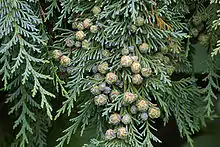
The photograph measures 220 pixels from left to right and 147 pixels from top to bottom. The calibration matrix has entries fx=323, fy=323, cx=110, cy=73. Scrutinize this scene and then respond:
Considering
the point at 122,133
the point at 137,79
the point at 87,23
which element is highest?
the point at 87,23

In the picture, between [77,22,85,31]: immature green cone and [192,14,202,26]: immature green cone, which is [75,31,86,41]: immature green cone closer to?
[77,22,85,31]: immature green cone

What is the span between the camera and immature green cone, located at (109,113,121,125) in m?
0.63

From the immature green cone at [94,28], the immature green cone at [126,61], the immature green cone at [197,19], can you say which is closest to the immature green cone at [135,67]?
the immature green cone at [126,61]

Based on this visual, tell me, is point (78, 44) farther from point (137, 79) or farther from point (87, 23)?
point (137, 79)

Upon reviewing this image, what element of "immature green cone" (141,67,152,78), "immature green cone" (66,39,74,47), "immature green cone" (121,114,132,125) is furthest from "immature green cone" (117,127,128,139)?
"immature green cone" (66,39,74,47)

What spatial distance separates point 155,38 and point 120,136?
207mm

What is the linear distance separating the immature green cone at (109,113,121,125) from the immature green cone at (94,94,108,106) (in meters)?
0.03

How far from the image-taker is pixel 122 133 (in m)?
0.62

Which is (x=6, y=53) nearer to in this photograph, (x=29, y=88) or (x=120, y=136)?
(x=29, y=88)

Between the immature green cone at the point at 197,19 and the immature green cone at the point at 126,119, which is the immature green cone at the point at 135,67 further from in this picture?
the immature green cone at the point at 197,19

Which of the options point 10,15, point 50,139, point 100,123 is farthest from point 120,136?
point 50,139

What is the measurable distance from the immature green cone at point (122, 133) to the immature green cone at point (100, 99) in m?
0.06

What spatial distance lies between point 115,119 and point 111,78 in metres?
0.08

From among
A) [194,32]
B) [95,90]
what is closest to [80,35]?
[95,90]
